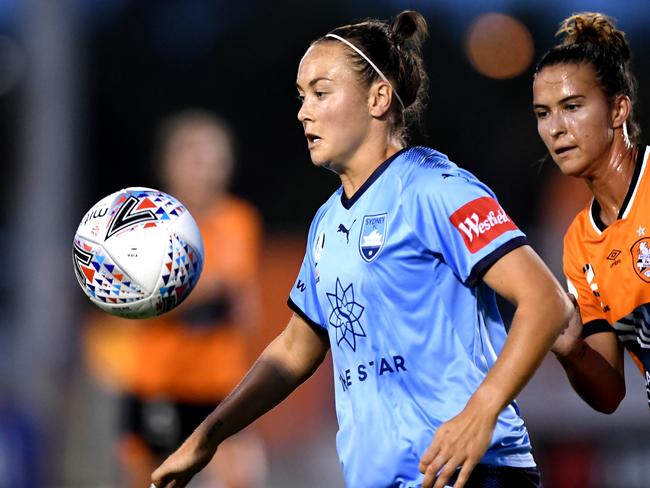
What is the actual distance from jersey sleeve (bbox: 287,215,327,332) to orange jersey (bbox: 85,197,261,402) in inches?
105

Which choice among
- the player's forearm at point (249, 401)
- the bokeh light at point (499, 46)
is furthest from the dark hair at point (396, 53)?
the bokeh light at point (499, 46)

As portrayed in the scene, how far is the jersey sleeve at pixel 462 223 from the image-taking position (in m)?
3.12

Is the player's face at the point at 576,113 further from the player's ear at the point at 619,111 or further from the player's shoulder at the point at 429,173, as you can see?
the player's shoulder at the point at 429,173

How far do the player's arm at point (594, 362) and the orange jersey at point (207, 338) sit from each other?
119 inches

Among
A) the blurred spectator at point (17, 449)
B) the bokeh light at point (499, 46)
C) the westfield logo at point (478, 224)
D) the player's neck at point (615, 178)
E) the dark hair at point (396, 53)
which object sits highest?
the bokeh light at point (499, 46)

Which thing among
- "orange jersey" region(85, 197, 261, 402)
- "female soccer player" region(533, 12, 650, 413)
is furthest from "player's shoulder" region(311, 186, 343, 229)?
"orange jersey" region(85, 197, 261, 402)

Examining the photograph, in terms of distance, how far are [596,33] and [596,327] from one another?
3.26 feet

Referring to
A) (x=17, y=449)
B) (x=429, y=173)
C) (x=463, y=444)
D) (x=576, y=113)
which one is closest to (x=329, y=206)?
(x=429, y=173)

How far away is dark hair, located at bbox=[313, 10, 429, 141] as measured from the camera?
11.8 feet

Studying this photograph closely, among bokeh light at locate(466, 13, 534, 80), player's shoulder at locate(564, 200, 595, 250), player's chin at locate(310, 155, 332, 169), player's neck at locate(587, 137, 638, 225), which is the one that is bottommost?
player's shoulder at locate(564, 200, 595, 250)

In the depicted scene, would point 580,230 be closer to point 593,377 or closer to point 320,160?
point 593,377

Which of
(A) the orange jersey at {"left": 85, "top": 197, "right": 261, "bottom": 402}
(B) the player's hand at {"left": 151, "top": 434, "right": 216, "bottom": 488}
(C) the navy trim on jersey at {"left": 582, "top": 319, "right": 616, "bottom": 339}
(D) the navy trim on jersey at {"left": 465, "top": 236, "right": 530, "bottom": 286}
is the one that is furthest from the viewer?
(A) the orange jersey at {"left": 85, "top": 197, "right": 261, "bottom": 402}

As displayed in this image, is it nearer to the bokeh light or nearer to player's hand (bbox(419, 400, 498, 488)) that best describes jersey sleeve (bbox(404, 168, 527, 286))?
player's hand (bbox(419, 400, 498, 488))

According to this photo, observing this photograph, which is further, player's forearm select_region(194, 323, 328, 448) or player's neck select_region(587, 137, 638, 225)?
player's neck select_region(587, 137, 638, 225)
